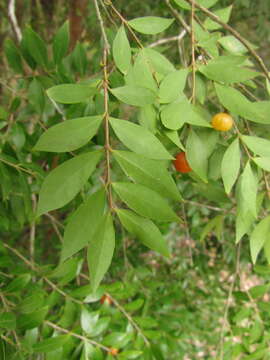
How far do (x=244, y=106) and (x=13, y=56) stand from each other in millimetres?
861

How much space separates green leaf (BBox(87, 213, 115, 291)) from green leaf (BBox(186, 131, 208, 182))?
24 centimetres

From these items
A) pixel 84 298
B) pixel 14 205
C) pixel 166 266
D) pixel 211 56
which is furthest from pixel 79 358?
pixel 166 266

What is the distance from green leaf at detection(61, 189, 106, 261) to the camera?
2.02 ft

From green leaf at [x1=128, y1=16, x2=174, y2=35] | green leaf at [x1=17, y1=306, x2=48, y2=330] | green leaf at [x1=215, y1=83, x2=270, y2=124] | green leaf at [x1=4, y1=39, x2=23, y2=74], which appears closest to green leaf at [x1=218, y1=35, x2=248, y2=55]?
green leaf at [x1=128, y1=16, x2=174, y2=35]

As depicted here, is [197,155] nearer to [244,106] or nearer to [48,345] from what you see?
[244,106]

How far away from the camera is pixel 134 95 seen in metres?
0.71

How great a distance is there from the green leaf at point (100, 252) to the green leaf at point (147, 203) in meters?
0.05

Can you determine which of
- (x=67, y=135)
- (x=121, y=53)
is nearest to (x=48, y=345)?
(x=67, y=135)

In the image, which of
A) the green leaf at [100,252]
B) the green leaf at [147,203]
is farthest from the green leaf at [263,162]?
the green leaf at [100,252]

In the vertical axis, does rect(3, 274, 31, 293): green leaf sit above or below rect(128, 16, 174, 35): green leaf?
below

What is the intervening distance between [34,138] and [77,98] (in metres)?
0.57

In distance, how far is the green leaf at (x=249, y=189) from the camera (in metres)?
0.74

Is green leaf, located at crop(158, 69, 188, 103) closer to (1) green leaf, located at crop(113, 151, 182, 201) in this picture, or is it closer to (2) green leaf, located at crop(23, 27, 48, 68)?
(1) green leaf, located at crop(113, 151, 182, 201)

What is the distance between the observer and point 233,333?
59.7 inches
